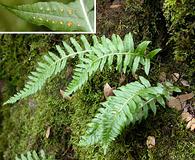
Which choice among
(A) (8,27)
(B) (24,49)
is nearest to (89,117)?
(A) (8,27)

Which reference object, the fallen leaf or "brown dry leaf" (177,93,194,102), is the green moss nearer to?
"brown dry leaf" (177,93,194,102)

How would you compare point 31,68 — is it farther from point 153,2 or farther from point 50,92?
point 153,2

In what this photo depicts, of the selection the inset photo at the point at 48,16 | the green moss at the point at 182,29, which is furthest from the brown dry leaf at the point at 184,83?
the inset photo at the point at 48,16

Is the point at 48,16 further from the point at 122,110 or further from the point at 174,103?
the point at 174,103

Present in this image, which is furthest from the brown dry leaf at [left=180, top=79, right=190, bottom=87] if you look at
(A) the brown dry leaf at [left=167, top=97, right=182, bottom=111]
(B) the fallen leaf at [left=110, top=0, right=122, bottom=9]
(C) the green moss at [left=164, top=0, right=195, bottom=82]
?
(B) the fallen leaf at [left=110, top=0, right=122, bottom=9]

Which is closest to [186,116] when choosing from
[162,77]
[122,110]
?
[162,77]

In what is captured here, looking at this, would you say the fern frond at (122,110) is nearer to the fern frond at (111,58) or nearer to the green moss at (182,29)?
the fern frond at (111,58)

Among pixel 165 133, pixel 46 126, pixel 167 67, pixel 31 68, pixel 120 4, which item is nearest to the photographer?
pixel 165 133
